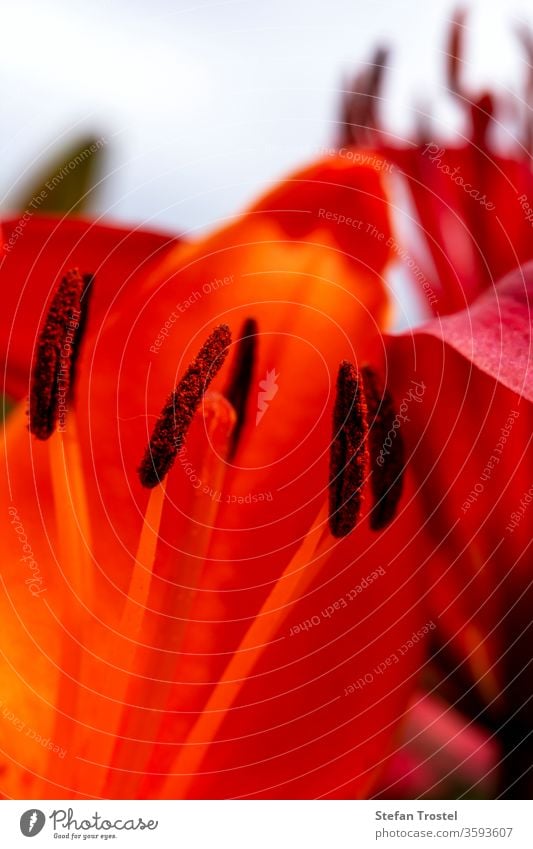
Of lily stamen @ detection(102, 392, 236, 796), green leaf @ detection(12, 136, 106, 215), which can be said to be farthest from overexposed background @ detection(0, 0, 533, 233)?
lily stamen @ detection(102, 392, 236, 796)

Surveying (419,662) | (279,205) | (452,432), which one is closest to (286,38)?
(279,205)

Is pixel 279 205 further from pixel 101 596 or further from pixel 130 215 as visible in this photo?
pixel 101 596

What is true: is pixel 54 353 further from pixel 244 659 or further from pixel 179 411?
pixel 244 659

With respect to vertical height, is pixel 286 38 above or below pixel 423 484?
above
